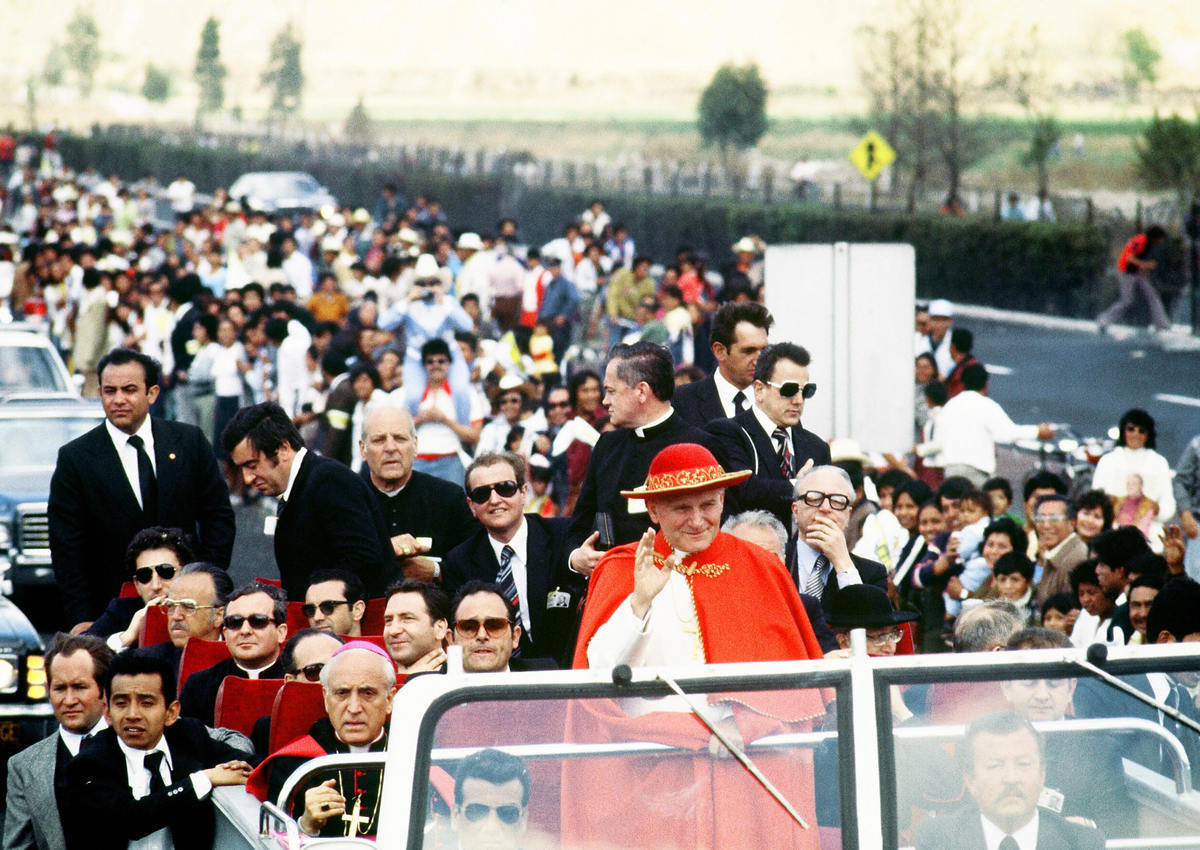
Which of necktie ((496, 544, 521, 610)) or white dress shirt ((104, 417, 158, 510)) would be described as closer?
necktie ((496, 544, 521, 610))

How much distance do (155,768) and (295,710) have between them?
50cm

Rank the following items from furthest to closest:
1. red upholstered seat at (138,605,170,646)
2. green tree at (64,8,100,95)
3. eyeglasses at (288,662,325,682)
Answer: green tree at (64,8,100,95) → red upholstered seat at (138,605,170,646) → eyeglasses at (288,662,325,682)

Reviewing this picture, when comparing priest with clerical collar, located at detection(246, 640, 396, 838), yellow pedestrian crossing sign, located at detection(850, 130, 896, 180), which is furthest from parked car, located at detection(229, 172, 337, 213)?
priest with clerical collar, located at detection(246, 640, 396, 838)

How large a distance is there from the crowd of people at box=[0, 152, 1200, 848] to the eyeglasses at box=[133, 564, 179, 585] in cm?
1

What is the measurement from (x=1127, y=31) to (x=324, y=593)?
5969cm

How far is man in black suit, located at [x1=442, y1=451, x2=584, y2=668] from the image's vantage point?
7504 mm

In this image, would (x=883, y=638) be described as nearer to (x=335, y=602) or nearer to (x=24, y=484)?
(x=335, y=602)

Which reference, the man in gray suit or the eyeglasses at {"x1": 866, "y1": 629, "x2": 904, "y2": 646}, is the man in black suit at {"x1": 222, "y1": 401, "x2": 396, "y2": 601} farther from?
the eyeglasses at {"x1": 866, "y1": 629, "x2": 904, "y2": 646}

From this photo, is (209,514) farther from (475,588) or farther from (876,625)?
(876,625)

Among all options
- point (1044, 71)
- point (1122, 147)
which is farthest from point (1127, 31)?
point (1044, 71)

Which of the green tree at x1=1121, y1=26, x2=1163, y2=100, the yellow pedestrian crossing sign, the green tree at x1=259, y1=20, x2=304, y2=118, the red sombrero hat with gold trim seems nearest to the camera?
the red sombrero hat with gold trim

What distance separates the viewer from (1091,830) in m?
3.90

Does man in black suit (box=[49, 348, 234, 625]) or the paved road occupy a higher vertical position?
man in black suit (box=[49, 348, 234, 625])

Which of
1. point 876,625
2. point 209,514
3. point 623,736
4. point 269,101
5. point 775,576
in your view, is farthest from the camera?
point 269,101
